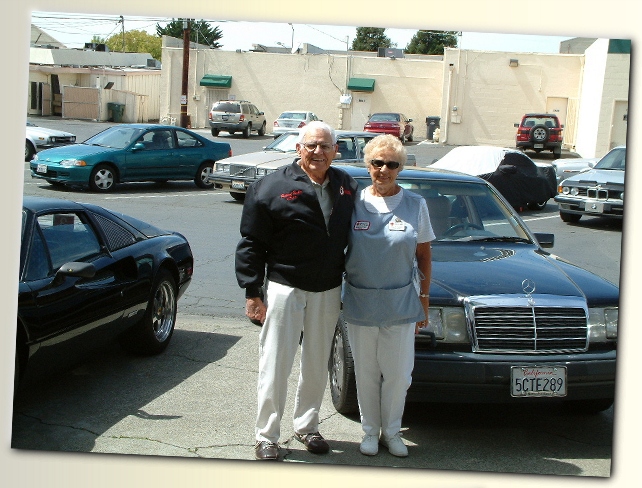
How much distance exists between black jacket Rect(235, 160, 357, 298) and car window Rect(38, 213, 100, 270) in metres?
1.44

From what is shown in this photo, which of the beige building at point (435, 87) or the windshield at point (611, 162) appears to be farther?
the beige building at point (435, 87)

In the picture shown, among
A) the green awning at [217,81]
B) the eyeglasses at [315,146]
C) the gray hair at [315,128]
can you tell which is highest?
the green awning at [217,81]

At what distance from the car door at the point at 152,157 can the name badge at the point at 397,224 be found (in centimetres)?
449

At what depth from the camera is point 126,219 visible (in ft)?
21.2

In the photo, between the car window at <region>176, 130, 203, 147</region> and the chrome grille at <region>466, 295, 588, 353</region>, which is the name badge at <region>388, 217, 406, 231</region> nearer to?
the chrome grille at <region>466, 295, 588, 353</region>

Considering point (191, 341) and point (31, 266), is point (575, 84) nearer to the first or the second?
point (191, 341)

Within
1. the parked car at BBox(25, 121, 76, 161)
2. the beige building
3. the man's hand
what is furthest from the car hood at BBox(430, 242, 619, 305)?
the parked car at BBox(25, 121, 76, 161)

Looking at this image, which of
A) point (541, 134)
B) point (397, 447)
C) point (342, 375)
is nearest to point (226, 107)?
point (541, 134)

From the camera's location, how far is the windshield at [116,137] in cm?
905

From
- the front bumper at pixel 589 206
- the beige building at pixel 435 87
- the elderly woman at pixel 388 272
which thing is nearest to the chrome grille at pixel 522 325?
the elderly woman at pixel 388 272

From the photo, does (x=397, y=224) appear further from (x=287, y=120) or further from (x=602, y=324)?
(x=287, y=120)

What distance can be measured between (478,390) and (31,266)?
2.71 metres

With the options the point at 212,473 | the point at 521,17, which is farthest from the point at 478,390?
the point at 521,17

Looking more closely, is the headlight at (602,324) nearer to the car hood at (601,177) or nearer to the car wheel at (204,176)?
the car hood at (601,177)
